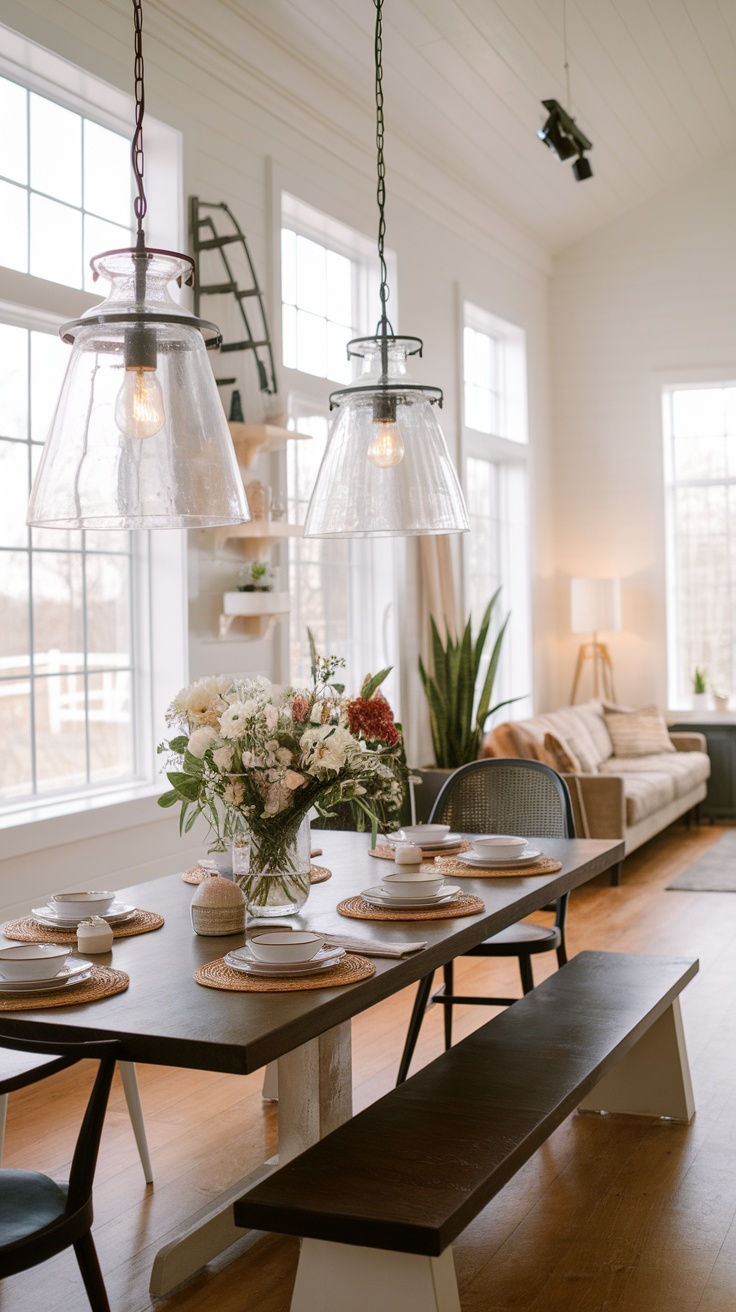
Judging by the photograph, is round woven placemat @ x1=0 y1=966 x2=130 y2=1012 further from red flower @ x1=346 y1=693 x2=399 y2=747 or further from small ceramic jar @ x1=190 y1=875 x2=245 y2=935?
red flower @ x1=346 y1=693 x2=399 y2=747

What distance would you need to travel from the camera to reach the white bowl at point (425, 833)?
127 inches

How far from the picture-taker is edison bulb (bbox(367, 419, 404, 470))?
2.46 metres

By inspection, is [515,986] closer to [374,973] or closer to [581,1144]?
[581,1144]

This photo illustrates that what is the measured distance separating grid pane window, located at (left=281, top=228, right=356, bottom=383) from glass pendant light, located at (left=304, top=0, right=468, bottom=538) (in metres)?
3.02

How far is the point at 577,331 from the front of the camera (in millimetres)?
8938

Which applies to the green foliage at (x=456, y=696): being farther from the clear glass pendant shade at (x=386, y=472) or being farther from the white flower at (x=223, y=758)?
the white flower at (x=223, y=758)

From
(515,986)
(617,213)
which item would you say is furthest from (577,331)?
(515,986)

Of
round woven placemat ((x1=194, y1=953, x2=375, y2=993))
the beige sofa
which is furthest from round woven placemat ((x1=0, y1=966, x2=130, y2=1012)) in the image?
the beige sofa

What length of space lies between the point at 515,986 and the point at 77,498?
127 inches

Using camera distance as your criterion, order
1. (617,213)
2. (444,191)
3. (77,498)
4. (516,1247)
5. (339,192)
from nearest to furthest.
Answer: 1. (77,498)
2. (516,1247)
3. (339,192)
4. (444,191)
5. (617,213)

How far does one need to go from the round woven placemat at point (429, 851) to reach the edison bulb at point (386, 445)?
3.66 feet

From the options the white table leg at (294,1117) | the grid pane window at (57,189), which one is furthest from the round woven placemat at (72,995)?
the grid pane window at (57,189)

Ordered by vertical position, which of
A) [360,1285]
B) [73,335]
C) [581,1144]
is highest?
A: [73,335]

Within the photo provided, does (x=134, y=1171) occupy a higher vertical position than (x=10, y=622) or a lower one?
lower
